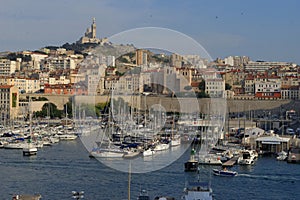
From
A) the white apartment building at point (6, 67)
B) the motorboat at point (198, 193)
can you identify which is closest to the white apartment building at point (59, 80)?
the white apartment building at point (6, 67)

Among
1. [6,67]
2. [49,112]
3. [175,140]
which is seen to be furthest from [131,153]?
[6,67]

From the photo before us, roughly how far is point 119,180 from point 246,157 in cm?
234

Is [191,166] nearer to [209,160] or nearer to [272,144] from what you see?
[209,160]

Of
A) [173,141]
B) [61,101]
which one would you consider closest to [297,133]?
[173,141]

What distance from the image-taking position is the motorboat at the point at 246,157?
8086mm

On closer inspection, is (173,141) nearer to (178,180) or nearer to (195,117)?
(195,117)

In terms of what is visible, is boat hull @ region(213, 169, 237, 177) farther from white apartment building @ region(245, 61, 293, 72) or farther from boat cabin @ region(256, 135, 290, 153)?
white apartment building @ region(245, 61, 293, 72)

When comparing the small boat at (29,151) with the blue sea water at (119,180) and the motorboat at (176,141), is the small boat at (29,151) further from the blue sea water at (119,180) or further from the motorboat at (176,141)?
the motorboat at (176,141)

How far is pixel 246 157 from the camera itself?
8.35m

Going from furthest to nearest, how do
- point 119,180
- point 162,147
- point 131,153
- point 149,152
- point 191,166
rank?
point 162,147, point 149,152, point 131,153, point 191,166, point 119,180

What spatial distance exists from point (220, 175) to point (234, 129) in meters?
4.65

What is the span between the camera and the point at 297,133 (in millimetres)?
11281

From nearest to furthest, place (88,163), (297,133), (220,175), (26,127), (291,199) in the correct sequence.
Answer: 1. (291,199)
2. (220,175)
3. (88,163)
4. (297,133)
5. (26,127)

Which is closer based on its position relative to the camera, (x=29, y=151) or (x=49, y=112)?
(x=29, y=151)
